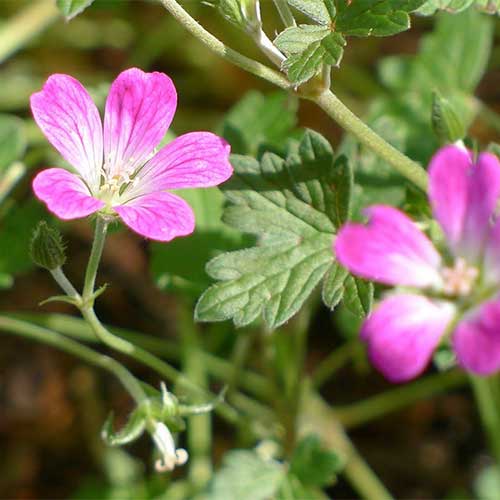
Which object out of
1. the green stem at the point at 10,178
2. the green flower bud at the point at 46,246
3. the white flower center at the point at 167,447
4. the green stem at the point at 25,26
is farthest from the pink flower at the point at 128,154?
the green stem at the point at 25,26

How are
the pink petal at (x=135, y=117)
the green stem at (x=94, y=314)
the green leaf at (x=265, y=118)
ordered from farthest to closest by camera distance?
the green leaf at (x=265, y=118), the pink petal at (x=135, y=117), the green stem at (x=94, y=314)

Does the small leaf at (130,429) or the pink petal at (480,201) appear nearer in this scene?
the pink petal at (480,201)

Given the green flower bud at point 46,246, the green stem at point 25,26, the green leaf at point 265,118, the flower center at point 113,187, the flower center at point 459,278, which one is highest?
the flower center at point 459,278

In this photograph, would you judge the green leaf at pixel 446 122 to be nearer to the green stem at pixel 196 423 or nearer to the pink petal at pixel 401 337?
the pink petal at pixel 401 337

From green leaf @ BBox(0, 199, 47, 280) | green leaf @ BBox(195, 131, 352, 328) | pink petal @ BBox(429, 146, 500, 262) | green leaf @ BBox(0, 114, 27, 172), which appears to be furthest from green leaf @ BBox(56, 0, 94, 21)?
green leaf @ BBox(0, 114, 27, 172)

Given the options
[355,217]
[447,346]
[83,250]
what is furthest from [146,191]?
[83,250]

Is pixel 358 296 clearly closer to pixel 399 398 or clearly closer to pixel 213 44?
pixel 213 44

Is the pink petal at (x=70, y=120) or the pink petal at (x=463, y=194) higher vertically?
the pink petal at (x=463, y=194)

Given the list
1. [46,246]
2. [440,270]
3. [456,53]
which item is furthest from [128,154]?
[456,53]
